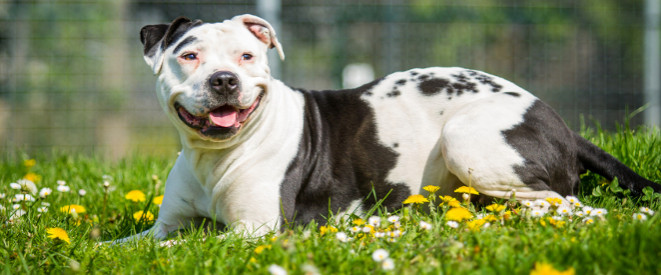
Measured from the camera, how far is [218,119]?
130 inches

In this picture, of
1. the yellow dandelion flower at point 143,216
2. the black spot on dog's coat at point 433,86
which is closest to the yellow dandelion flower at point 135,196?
the yellow dandelion flower at point 143,216

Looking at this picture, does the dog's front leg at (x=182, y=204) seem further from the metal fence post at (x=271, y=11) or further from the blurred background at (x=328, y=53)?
the metal fence post at (x=271, y=11)

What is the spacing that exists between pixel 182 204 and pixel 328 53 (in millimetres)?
5006

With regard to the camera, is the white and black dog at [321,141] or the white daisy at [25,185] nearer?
the white and black dog at [321,141]

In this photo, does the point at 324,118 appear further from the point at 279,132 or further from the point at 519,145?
the point at 519,145

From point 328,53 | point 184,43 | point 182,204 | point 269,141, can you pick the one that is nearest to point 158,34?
point 184,43

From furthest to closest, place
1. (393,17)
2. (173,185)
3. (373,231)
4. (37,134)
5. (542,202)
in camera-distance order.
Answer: (393,17), (37,134), (173,185), (542,202), (373,231)

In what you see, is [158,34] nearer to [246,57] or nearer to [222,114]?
[246,57]

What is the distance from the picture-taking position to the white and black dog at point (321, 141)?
3367 mm

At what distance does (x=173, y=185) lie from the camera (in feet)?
12.2

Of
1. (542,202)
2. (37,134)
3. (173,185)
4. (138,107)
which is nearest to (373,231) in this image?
(542,202)

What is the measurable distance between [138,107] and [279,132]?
4.80 m

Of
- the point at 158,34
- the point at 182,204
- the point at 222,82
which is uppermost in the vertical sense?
the point at 158,34

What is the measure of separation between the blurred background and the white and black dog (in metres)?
3.76
